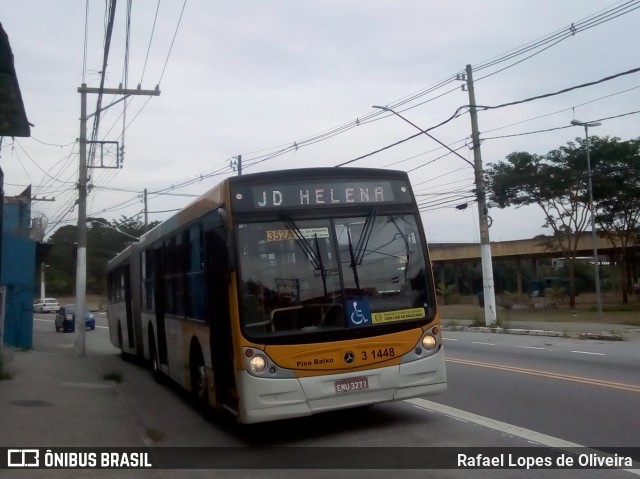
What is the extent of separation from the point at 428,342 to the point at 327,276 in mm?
1496

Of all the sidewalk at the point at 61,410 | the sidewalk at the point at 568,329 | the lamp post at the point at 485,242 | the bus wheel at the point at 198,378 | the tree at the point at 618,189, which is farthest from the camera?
the tree at the point at 618,189

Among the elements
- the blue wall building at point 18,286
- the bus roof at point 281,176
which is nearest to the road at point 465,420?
the bus roof at point 281,176

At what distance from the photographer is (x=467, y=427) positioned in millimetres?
8992

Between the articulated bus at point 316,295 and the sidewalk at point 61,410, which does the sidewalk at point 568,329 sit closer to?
the sidewalk at point 61,410

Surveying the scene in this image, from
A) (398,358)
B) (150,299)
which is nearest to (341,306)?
(398,358)

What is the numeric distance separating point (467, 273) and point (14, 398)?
243 feet

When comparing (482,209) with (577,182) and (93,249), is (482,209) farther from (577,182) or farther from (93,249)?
(93,249)

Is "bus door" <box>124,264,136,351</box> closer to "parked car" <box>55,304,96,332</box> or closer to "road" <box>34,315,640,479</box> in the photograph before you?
"road" <box>34,315,640,479</box>

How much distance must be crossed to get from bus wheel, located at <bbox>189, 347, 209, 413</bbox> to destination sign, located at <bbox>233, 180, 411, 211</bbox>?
2.70m

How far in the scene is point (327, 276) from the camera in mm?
8672

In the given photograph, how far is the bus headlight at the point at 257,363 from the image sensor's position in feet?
27.4

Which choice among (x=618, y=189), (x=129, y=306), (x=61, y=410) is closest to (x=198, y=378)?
(x=61, y=410)

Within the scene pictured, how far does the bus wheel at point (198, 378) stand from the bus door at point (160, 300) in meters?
2.72

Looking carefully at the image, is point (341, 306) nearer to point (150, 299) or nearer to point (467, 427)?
point (467, 427)
